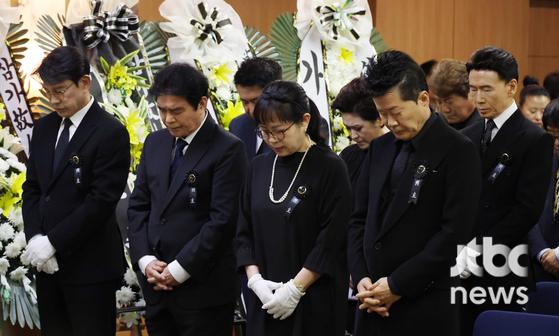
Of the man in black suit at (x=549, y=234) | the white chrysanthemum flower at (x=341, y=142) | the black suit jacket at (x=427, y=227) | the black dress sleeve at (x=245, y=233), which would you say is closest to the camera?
the black suit jacket at (x=427, y=227)

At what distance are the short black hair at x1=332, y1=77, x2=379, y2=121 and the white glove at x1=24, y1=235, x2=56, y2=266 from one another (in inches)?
48.0

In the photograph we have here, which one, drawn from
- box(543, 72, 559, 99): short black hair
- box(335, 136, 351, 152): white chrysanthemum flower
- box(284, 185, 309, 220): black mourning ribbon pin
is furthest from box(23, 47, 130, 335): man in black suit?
box(543, 72, 559, 99): short black hair

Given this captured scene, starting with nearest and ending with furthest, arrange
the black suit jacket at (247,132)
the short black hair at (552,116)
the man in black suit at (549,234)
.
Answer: the man in black suit at (549,234), the short black hair at (552,116), the black suit jacket at (247,132)

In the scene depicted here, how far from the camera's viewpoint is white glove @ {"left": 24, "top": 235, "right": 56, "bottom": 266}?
362cm

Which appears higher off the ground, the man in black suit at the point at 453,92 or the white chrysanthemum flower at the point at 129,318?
the man in black suit at the point at 453,92

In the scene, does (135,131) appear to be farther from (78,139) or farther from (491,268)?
(491,268)

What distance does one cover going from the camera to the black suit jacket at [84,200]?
3643 millimetres

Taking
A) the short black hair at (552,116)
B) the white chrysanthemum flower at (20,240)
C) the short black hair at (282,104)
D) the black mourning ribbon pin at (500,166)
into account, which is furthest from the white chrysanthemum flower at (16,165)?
the short black hair at (552,116)

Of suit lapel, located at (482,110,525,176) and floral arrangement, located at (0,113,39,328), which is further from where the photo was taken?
floral arrangement, located at (0,113,39,328)

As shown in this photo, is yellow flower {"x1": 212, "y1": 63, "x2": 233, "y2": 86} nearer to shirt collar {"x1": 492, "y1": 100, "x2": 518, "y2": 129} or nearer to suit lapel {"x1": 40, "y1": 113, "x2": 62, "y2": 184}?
suit lapel {"x1": 40, "y1": 113, "x2": 62, "y2": 184}

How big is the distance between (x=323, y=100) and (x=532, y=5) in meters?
4.38

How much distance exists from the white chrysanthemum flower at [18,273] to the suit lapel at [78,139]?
0.61 meters

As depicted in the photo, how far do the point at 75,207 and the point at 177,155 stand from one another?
0.45 m

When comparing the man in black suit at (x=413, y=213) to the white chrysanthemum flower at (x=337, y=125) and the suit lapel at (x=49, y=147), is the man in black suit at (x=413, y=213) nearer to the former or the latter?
the suit lapel at (x=49, y=147)
